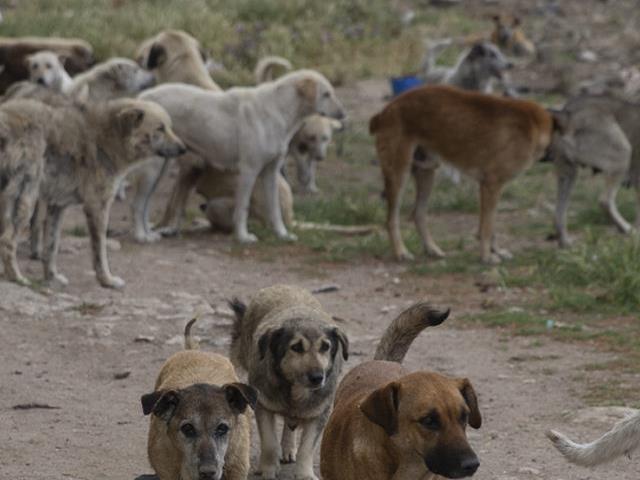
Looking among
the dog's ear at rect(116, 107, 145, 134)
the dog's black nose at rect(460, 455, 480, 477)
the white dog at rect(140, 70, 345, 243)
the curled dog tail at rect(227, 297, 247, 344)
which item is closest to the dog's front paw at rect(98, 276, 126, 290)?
the dog's ear at rect(116, 107, 145, 134)

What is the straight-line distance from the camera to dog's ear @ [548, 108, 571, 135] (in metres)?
13.5

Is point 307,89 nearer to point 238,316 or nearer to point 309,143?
point 309,143

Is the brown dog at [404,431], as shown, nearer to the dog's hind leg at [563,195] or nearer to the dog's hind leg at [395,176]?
the dog's hind leg at [395,176]

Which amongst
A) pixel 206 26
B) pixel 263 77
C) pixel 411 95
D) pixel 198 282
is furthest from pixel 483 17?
pixel 198 282

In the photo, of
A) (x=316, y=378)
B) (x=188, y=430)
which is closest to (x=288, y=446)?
(x=316, y=378)

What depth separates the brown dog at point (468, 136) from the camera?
12992mm

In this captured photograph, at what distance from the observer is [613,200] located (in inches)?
564

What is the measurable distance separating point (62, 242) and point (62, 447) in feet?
18.7

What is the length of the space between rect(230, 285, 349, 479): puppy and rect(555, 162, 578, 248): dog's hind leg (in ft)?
21.5

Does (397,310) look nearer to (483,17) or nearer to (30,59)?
(30,59)

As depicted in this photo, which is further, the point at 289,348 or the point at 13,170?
the point at 13,170

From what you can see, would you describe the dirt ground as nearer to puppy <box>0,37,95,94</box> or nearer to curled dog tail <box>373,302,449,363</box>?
curled dog tail <box>373,302,449,363</box>

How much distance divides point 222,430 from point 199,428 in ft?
0.38

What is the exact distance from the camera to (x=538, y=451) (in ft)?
25.4
